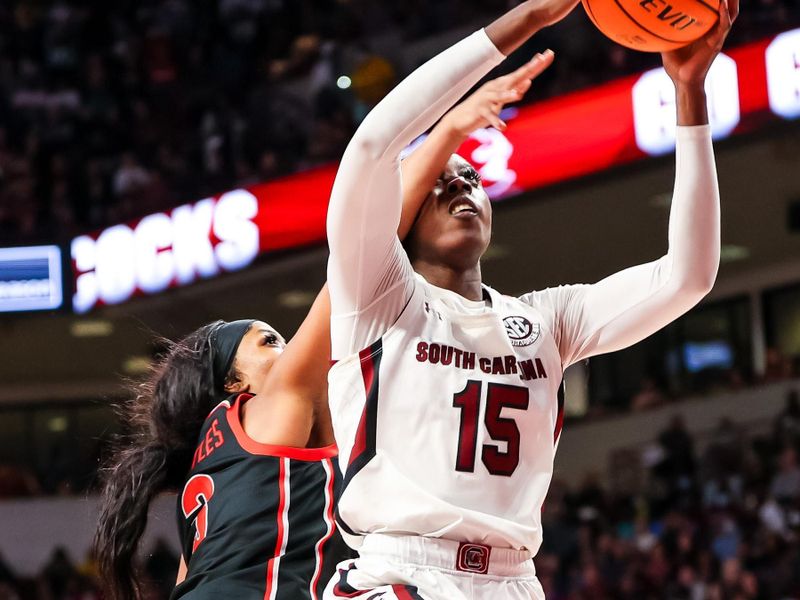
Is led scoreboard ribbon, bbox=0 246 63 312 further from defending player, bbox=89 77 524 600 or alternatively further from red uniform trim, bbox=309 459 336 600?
red uniform trim, bbox=309 459 336 600

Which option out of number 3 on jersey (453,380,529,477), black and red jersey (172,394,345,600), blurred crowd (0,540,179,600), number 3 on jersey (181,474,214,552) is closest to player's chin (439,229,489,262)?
number 3 on jersey (453,380,529,477)

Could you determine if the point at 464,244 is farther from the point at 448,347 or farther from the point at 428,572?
the point at 428,572

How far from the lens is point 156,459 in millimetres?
4051

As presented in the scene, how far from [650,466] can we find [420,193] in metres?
9.78

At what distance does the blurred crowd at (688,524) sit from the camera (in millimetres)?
9391

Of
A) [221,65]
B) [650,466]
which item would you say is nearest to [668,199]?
[650,466]

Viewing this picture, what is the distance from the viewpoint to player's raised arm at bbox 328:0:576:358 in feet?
8.75

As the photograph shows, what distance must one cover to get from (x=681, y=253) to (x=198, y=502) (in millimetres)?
1596

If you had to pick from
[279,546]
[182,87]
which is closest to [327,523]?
[279,546]

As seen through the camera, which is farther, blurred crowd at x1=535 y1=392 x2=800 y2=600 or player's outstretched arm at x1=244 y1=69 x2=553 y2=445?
blurred crowd at x1=535 y1=392 x2=800 y2=600

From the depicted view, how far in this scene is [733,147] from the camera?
8.88m

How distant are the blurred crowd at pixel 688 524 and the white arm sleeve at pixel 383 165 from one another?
6.98 meters

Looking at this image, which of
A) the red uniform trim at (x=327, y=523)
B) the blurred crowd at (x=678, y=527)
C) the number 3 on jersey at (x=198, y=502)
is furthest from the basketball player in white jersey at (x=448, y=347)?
the blurred crowd at (x=678, y=527)

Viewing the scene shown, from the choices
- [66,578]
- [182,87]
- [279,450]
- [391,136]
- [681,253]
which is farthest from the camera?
[182,87]
